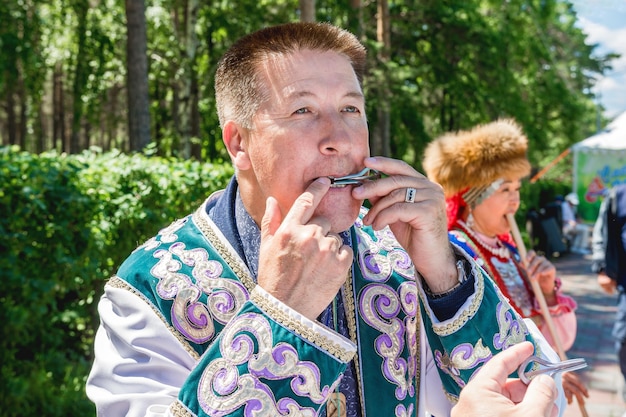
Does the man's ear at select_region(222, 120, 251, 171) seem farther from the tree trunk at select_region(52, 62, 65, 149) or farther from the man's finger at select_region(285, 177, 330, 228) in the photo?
the tree trunk at select_region(52, 62, 65, 149)

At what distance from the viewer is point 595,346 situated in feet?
26.7

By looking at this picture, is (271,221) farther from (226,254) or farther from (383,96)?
(383,96)

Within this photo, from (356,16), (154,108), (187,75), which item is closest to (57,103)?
(154,108)

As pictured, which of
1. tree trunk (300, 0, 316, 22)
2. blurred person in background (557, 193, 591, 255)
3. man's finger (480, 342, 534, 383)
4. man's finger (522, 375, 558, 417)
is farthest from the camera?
blurred person in background (557, 193, 591, 255)

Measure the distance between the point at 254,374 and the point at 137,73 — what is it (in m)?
8.39

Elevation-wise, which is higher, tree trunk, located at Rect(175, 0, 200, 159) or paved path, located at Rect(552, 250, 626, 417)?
tree trunk, located at Rect(175, 0, 200, 159)

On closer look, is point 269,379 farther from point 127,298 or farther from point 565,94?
point 565,94

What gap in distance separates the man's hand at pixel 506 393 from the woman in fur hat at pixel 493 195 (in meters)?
2.20

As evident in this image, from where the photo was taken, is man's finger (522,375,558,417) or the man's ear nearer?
man's finger (522,375,558,417)

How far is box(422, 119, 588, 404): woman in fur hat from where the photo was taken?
3.61 meters

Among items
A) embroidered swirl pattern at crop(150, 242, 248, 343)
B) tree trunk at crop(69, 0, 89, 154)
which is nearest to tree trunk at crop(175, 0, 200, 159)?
tree trunk at crop(69, 0, 89, 154)

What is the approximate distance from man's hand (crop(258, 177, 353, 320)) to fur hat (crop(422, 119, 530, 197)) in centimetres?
234

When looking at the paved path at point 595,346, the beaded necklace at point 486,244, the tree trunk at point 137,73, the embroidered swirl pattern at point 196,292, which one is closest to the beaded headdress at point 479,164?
the beaded necklace at point 486,244

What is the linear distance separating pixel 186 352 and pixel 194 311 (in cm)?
10
